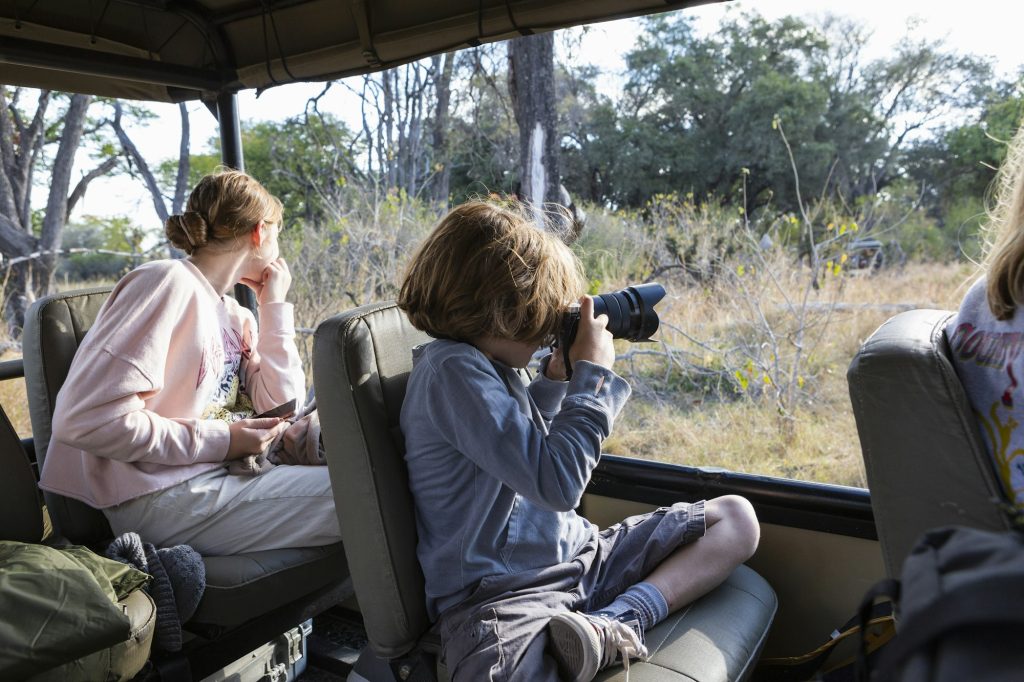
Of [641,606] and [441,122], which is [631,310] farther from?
[441,122]

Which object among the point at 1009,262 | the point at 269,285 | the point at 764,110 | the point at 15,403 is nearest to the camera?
the point at 1009,262

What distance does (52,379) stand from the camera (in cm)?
176

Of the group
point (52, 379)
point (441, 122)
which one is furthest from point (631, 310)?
point (441, 122)

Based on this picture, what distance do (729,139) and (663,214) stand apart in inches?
88.6

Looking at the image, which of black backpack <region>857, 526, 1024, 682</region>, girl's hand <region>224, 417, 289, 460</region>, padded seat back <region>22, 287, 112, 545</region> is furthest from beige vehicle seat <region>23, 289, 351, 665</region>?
black backpack <region>857, 526, 1024, 682</region>

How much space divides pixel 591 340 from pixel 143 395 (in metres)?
0.98

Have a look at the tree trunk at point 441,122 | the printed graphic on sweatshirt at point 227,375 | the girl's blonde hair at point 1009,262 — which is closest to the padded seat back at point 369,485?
the printed graphic on sweatshirt at point 227,375

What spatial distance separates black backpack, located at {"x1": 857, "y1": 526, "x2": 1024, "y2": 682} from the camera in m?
0.58

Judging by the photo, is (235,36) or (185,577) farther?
(235,36)

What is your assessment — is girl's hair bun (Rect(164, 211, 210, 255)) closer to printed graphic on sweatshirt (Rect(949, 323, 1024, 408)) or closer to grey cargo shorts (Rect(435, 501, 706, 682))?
grey cargo shorts (Rect(435, 501, 706, 682))

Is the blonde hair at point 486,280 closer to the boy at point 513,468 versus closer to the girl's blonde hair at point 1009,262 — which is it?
the boy at point 513,468

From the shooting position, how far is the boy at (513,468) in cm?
126

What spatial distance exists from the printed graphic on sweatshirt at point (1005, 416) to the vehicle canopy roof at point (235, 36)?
91cm

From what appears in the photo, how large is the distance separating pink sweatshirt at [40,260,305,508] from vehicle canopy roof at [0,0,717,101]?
24.8 inches
